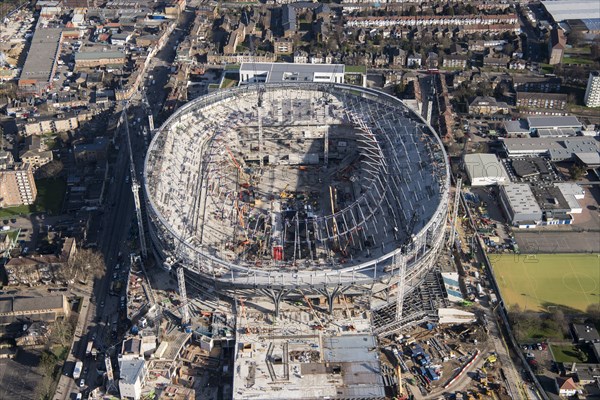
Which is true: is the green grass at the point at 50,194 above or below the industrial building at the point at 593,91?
below

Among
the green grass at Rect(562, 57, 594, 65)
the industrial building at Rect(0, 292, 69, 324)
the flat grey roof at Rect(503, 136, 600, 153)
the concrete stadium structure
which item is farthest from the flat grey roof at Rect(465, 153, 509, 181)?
the industrial building at Rect(0, 292, 69, 324)

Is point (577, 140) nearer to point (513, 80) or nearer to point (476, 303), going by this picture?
point (513, 80)

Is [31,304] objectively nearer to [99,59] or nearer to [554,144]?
[99,59]

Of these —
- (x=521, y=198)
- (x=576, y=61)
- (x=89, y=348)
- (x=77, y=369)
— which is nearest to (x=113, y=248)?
(x=89, y=348)

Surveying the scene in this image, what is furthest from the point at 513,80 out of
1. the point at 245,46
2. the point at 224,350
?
the point at 224,350

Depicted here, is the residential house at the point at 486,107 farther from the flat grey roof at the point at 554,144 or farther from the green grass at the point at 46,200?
the green grass at the point at 46,200

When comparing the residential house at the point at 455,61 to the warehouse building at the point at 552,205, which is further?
the residential house at the point at 455,61

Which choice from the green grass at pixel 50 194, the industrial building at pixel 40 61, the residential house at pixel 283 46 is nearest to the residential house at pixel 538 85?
the residential house at pixel 283 46
